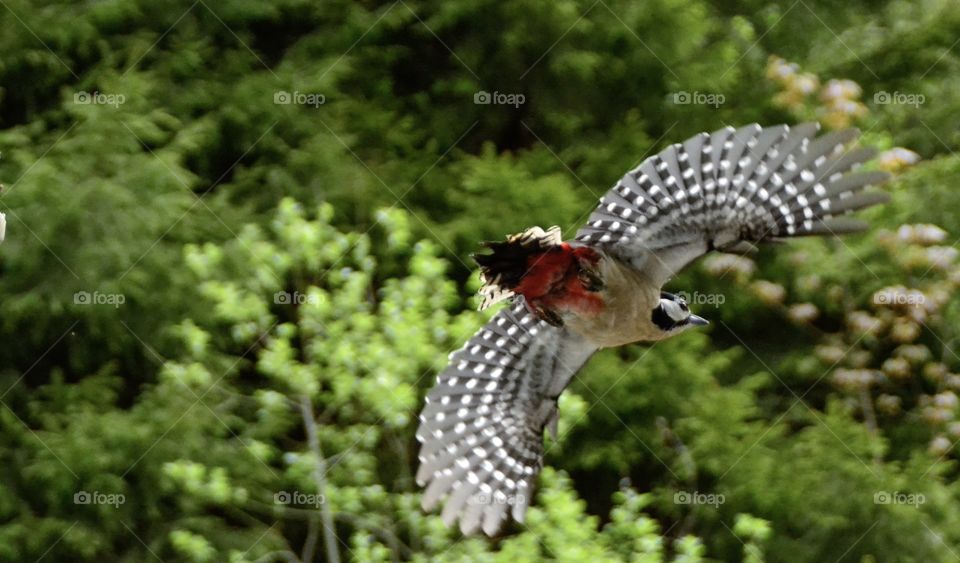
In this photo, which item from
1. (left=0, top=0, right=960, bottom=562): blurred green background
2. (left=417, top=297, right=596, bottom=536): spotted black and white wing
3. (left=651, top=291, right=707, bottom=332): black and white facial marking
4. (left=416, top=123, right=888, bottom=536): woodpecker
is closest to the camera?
(left=416, top=123, right=888, bottom=536): woodpecker

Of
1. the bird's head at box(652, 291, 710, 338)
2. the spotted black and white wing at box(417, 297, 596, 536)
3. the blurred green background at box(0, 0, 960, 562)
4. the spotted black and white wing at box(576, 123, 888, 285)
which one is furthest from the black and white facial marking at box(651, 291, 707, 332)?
the blurred green background at box(0, 0, 960, 562)

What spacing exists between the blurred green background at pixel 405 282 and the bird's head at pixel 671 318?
1820 mm

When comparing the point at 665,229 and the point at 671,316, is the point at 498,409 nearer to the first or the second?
the point at 671,316

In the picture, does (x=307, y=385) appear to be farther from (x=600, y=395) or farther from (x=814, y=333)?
(x=814, y=333)

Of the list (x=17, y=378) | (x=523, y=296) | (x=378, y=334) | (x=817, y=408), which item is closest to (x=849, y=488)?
(x=817, y=408)

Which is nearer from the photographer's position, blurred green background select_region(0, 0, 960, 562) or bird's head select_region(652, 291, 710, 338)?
bird's head select_region(652, 291, 710, 338)

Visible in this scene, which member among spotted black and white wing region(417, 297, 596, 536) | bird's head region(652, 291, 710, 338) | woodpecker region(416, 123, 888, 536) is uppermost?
woodpecker region(416, 123, 888, 536)

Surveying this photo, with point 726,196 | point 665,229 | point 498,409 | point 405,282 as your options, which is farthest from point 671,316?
point 405,282

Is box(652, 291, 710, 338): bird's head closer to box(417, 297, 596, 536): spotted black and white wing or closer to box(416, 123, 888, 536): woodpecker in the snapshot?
box(416, 123, 888, 536): woodpecker

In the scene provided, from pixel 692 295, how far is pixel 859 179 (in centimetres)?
445

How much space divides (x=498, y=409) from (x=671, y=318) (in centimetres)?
129

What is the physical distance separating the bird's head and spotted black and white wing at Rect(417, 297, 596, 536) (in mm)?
738

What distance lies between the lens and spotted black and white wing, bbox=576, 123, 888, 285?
785 centimetres

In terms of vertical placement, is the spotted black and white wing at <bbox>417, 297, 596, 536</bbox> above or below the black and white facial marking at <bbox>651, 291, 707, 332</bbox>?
below
